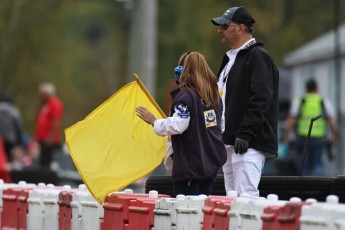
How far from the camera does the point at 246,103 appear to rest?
1164cm

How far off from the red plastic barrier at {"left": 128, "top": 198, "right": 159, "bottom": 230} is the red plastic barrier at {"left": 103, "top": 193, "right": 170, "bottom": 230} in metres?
0.09

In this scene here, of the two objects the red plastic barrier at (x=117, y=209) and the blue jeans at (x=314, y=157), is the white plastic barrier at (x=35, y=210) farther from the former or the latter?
the blue jeans at (x=314, y=157)

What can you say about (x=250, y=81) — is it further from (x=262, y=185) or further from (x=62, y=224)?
(x=62, y=224)

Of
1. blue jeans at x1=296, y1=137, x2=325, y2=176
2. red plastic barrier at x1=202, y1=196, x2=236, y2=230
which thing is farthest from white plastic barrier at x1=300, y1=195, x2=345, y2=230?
blue jeans at x1=296, y1=137, x2=325, y2=176

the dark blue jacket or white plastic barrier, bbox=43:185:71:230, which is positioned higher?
the dark blue jacket

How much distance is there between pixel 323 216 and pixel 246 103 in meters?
3.54

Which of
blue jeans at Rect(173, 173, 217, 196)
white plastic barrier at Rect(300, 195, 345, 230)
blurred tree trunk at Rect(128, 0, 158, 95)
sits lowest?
white plastic barrier at Rect(300, 195, 345, 230)

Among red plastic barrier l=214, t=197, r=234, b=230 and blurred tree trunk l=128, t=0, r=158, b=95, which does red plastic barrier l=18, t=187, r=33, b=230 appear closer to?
red plastic barrier l=214, t=197, r=234, b=230

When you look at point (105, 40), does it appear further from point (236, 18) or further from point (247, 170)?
point (247, 170)

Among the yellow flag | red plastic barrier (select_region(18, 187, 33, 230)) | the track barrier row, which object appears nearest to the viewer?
the track barrier row

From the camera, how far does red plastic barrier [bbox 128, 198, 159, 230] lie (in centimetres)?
1072

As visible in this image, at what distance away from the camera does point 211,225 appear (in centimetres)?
986

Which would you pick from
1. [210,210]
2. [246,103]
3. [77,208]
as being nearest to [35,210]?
[77,208]

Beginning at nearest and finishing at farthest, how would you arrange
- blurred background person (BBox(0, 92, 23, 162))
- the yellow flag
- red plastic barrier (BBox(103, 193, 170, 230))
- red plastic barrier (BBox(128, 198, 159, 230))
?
red plastic barrier (BBox(128, 198, 159, 230))
red plastic barrier (BBox(103, 193, 170, 230))
the yellow flag
blurred background person (BBox(0, 92, 23, 162))
